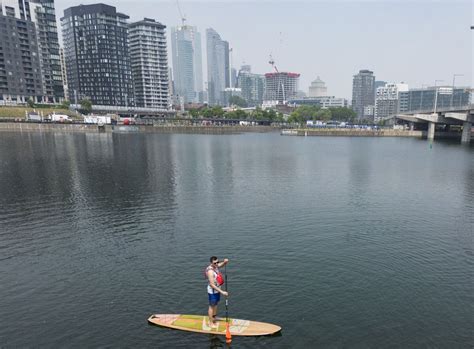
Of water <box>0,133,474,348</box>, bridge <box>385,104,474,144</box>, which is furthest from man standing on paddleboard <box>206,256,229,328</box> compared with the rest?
bridge <box>385,104,474,144</box>

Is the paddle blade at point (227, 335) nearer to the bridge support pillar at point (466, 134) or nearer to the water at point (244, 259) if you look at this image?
the water at point (244, 259)

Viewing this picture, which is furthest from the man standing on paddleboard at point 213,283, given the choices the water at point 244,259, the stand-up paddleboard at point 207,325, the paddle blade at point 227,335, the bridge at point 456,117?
the bridge at point 456,117

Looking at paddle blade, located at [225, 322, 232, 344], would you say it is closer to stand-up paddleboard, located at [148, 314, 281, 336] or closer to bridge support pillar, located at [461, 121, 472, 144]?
stand-up paddleboard, located at [148, 314, 281, 336]

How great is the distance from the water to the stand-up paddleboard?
44 centimetres

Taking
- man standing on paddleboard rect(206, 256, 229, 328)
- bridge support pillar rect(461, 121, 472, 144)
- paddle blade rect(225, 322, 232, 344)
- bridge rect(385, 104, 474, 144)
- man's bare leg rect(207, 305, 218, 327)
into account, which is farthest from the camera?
bridge support pillar rect(461, 121, 472, 144)

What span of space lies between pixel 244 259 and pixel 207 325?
1014cm

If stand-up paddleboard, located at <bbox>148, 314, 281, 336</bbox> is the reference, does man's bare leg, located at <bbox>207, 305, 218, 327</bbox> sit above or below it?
above

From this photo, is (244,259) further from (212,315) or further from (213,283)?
(213,283)

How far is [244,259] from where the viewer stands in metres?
29.8

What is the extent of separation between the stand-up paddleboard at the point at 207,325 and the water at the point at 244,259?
0.44 meters

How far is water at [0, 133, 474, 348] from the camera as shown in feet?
67.0

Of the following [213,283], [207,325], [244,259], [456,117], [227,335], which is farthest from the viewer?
[456,117]

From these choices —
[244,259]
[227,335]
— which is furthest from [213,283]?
[244,259]

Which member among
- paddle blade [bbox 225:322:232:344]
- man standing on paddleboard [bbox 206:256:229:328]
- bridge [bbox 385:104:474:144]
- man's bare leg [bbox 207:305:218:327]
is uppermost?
bridge [bbox 385:104:474:144]
